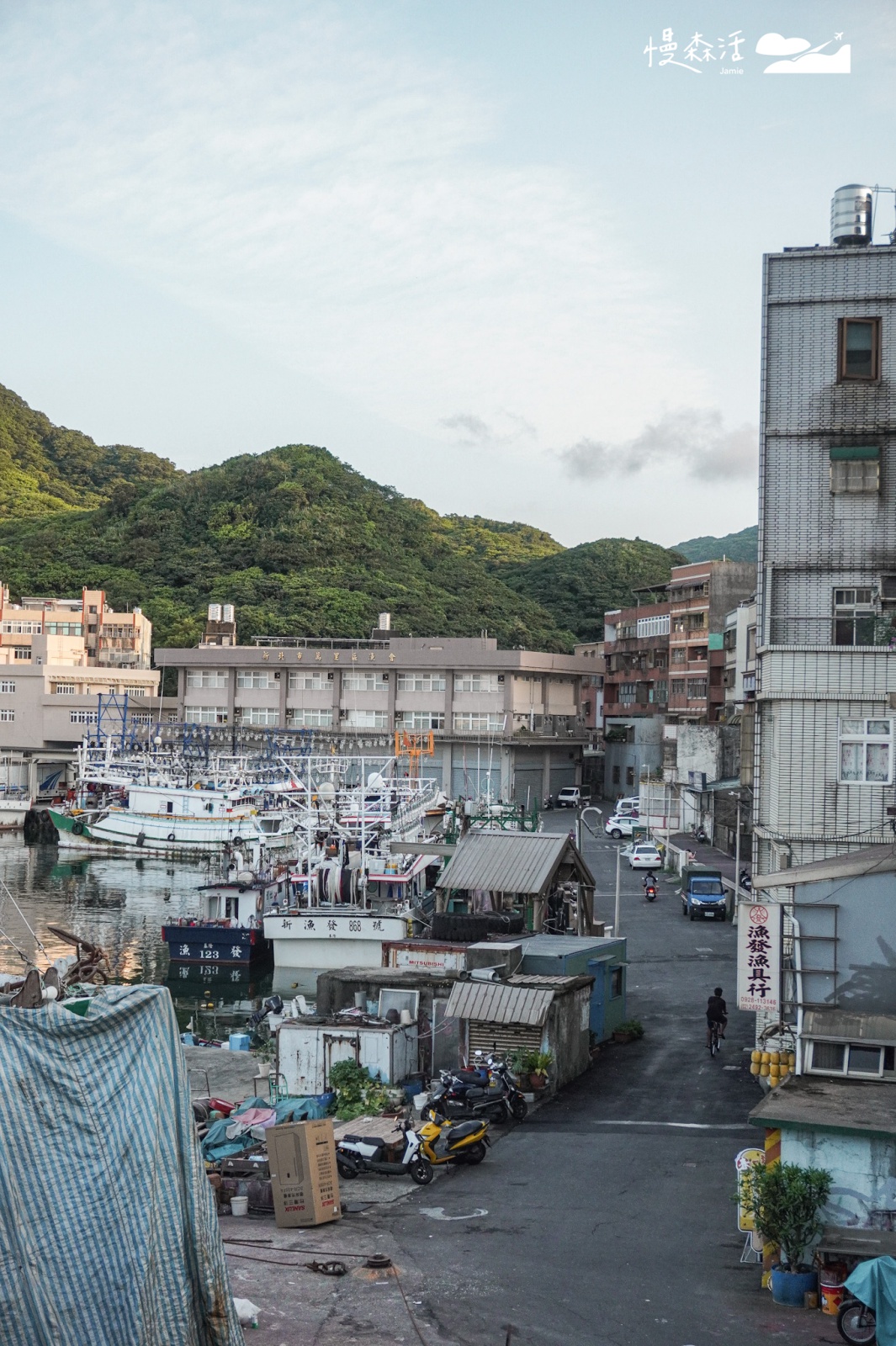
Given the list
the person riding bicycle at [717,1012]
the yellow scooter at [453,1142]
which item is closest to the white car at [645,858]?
the person riding bicycle at [717,1012]

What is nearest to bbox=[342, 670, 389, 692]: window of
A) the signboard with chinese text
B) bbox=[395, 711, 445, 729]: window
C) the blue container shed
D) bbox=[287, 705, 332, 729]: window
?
bbox=[395, 711, 445, 729]: window

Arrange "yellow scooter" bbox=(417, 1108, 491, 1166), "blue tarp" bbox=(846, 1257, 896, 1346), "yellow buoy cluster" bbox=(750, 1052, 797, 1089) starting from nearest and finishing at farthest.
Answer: "blue tarp" bbox=(846, 1257, 896, 1346)
"yellow scooter" bbox=(417, 1108, 491, 1166)
"yellow buoy cluster" bbox=(750, 1052, 797, 1089)

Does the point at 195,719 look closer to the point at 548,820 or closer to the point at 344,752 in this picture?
the point at 344,752

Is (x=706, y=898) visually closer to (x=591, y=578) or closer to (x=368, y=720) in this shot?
(x=368, y=720)

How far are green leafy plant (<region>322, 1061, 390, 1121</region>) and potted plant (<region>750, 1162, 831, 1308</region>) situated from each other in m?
6.99

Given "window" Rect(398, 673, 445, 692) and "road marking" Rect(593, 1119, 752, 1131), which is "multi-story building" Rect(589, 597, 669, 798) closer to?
"window" Rect(398, 673, 445, 692)

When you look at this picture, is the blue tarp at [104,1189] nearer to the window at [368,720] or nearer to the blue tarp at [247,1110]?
the blue tarp at [247,1110]

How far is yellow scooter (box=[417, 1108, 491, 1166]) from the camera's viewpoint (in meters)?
15.3

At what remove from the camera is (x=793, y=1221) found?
1103cm

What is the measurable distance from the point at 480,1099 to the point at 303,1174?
14.8ft

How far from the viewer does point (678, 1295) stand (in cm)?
1124

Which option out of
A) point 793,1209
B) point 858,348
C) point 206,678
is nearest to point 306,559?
point 206,678

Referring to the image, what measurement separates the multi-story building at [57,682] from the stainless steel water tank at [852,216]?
6525 cm

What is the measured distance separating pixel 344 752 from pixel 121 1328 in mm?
66482
